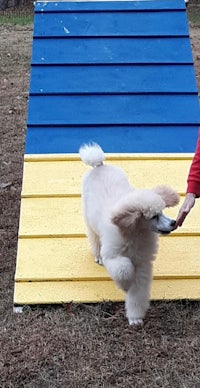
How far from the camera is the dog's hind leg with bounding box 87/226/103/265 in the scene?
411 cm

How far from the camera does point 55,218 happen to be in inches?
175

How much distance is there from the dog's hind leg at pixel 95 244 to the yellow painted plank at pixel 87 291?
187mm

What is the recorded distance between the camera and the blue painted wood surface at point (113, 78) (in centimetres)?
511

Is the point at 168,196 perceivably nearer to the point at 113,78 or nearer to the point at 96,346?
the point at 96,346

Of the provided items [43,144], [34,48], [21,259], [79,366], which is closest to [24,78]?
[34,48]

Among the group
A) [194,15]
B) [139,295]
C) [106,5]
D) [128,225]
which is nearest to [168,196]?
[128,225]

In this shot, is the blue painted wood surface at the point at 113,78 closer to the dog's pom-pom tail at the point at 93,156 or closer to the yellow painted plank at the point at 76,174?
the yellow painted plank at the point at 76,174

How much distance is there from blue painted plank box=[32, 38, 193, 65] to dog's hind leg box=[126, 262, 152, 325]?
248 cm

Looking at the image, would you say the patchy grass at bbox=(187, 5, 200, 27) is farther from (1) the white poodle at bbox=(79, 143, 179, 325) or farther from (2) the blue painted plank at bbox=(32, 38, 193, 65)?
(1) the white poodle at bbox=(79, 143, 179, 325)

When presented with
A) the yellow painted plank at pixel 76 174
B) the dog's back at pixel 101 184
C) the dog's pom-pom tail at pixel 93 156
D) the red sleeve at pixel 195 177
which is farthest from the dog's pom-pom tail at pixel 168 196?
the yellow painted plank at pixel 76 174

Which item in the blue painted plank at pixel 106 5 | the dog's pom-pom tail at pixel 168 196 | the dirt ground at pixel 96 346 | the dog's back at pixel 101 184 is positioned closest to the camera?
the dirt ground at pixel 96 346

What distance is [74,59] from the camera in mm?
5672

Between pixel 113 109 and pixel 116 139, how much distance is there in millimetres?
323

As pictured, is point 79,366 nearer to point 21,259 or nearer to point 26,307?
point 26,307
